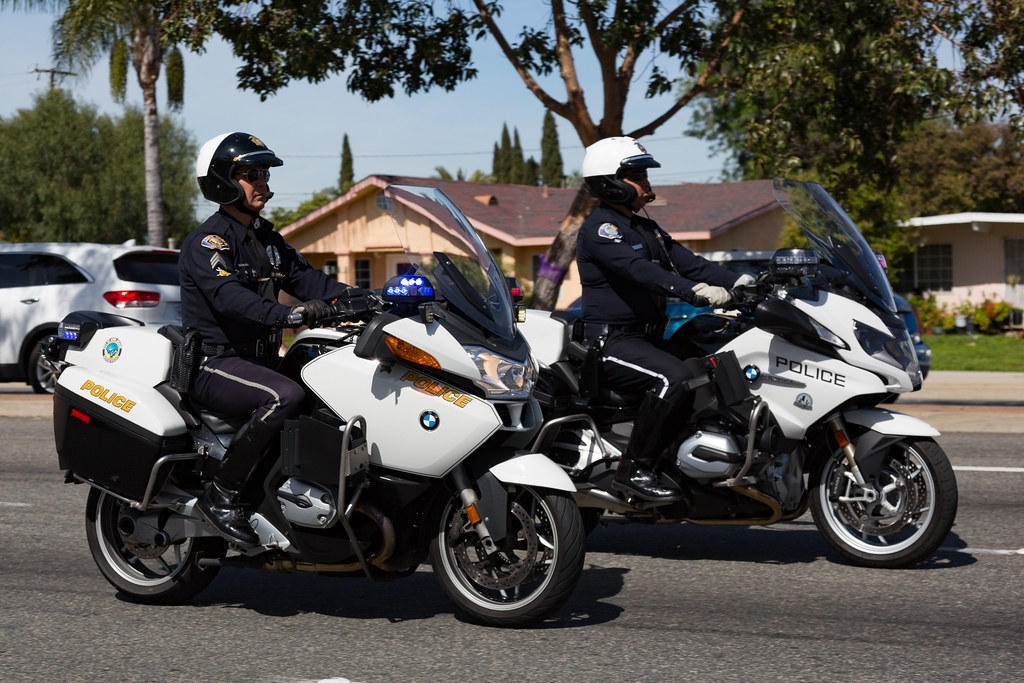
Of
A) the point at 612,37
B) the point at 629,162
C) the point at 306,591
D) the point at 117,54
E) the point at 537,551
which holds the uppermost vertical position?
the point at 117,54

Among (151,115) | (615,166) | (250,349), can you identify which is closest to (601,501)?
(615,166)

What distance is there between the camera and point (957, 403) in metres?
16.0

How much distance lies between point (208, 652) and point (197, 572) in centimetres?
81

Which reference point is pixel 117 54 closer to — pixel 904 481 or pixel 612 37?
pixel 612 37

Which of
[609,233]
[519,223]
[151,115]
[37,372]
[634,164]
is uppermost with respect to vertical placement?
[151,115]

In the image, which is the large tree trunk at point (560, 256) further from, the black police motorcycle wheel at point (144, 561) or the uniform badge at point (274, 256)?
the black police motorcycle wheel at point (144, 561)

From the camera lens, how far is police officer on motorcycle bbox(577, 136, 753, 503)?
6836 millimetres

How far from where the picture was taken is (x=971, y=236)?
35.7 metres

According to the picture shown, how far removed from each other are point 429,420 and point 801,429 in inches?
87.1

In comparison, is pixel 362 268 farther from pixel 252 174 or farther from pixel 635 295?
pixel 252 174

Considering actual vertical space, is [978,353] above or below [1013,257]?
below

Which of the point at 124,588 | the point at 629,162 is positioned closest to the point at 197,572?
the point at 124,588

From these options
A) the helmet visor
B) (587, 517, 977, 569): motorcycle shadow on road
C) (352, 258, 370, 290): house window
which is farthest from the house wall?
the helmet visor

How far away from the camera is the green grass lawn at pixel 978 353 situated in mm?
22656
